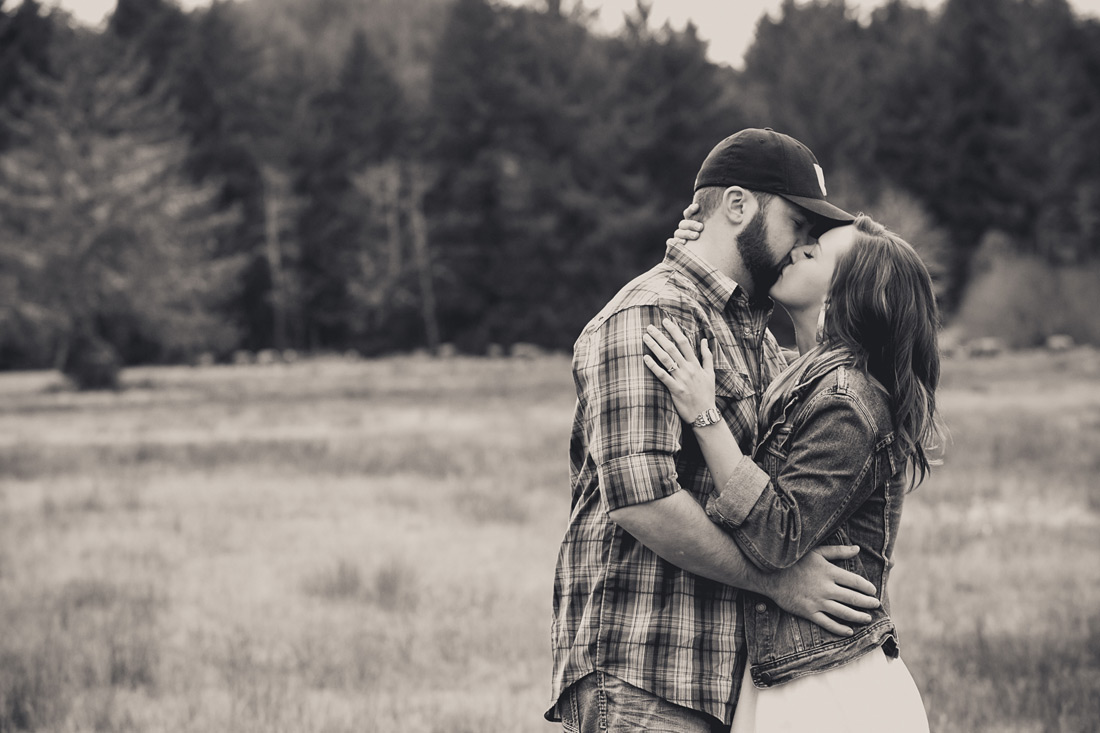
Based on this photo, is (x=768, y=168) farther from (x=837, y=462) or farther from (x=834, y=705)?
(x=834, y=705)

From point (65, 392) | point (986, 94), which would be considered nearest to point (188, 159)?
point (65, 392)

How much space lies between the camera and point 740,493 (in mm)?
2395

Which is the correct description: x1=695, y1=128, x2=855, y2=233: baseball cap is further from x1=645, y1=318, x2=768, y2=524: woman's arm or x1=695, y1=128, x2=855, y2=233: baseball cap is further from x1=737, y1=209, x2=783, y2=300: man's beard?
x1=645, y1=318, x2=768, y2=524: woman's arm

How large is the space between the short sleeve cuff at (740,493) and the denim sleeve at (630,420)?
120 mm

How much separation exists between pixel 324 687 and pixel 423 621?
4.50ft

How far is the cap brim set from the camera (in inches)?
103

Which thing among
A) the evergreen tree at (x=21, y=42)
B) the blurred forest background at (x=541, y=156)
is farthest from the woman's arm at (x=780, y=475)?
the evergreen tree at (x=21, y=42)

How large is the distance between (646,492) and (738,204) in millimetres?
772

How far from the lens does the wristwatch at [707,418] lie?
2426 mm

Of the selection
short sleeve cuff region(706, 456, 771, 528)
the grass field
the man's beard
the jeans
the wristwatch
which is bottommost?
the grass field

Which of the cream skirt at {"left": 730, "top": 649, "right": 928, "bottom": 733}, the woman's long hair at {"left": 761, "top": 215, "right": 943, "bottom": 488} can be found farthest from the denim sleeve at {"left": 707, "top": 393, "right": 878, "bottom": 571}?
the cream skirt at {"left": 730, "top": 649, "right": 928, "bottom": 733}

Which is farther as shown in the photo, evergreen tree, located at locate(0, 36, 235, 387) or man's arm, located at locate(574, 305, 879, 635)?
evergreen tree, located at locate(0, 36, 235, 387)

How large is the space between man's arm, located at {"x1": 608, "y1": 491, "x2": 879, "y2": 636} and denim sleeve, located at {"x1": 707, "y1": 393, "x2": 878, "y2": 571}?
52 mm

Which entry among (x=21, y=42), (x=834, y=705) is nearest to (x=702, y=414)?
(x=834, y=705)
